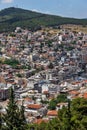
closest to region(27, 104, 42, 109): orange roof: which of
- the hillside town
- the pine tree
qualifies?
the hillside town

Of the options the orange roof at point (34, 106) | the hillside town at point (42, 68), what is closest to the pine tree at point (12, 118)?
the hillside town at point (42, 68)

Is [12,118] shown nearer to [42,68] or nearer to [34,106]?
[34,106]

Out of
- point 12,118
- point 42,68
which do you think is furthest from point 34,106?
point 42,68

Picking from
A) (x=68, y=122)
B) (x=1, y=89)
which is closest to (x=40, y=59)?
(x=1, y=89)

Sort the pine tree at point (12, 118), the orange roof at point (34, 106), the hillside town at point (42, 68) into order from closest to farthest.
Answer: the pine tree at point (12, 118)
the orange roof at point (34, 106)
the hillside town at point (42, 68)

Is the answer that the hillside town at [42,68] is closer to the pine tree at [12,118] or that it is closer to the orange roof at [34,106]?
the orange roof at [34,106]

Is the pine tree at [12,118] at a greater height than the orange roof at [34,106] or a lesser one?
greater

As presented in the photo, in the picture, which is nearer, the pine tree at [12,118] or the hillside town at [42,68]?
the pine tree at [12,118]

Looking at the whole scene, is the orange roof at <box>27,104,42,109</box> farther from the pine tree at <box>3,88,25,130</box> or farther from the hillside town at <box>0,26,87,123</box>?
the pine tree at <box>3,88,25,130</box>

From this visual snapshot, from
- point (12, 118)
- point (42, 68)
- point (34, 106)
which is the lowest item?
point (42, 68)
